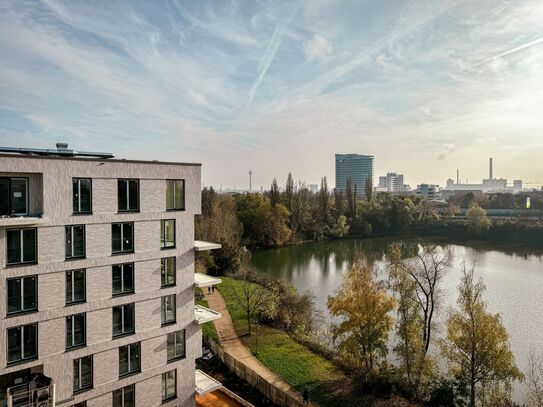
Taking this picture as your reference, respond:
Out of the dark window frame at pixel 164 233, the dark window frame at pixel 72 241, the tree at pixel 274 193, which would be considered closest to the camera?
the dark window frame at pixel 72 241

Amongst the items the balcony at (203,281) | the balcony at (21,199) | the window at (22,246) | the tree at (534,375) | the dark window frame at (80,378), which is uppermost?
the balcony at (21,199)

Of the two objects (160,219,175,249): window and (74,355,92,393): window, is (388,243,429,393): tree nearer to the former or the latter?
(160,219,175,249): window

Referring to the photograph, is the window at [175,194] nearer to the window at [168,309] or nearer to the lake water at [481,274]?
the window at [168,309]

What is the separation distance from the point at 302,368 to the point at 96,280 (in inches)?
358

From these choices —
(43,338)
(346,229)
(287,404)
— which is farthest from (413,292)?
(346,229)

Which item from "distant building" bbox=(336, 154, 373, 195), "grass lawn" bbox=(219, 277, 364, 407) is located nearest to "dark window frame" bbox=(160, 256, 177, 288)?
"grass lawn" bbox=(219, 277, 364, 407)

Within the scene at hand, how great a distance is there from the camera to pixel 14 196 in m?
9.30

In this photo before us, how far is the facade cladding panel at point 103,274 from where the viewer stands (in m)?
9.47

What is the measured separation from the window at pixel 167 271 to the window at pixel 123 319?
3.82 feet

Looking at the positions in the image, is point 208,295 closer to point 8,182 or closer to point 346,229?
point 8,182

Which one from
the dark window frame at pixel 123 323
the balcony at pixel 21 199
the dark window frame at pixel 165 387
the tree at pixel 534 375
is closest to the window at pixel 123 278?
the dark window frame at pixel 123 323

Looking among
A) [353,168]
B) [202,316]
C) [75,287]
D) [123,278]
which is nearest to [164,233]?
[123,278]

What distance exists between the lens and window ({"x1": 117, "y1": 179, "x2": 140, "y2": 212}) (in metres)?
10.8

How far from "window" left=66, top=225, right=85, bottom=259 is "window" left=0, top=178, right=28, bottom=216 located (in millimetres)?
1075
